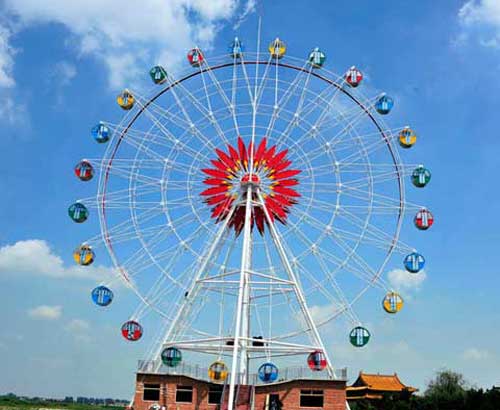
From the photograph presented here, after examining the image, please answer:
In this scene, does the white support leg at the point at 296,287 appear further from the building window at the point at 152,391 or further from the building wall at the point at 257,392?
the building window at the point at 152,391

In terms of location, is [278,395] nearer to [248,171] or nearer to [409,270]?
[409,270]

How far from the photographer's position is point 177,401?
33.4 meters

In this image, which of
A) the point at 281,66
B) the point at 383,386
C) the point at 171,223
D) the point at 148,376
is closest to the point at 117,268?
the point at 171,223

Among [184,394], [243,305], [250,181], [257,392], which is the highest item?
[250,181]

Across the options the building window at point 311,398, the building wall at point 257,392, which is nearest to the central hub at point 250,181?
the building wall at point 257,392

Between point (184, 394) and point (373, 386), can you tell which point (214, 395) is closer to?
point (184, 394)

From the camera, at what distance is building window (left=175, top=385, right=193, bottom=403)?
33.6 metres

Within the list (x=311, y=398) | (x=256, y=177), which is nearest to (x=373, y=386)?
(x=311, y=398)

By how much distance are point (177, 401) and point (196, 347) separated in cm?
421

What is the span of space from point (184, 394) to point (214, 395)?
5.32 feet

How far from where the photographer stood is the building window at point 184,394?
110 feet

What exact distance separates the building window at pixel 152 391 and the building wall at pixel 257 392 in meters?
0.18

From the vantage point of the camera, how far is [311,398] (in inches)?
1308

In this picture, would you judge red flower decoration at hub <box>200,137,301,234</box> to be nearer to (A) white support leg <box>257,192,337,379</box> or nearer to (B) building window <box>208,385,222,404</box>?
(A) white support leg <box>257,192,337,379</box>
